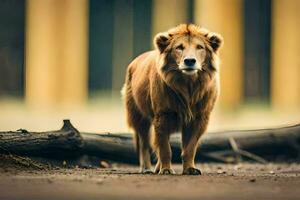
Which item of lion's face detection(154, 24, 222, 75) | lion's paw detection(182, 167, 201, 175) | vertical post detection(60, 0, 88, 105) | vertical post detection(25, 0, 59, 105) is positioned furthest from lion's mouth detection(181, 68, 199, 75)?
vertical post detection(25, 0, 59, 105)

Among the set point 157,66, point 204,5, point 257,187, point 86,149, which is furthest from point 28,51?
point 257,187

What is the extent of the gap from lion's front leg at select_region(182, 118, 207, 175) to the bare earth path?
7.5 inches

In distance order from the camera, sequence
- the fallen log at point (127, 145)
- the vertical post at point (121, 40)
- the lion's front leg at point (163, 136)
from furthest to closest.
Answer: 1. the vertical post at point (121, 40)
2. the fallen log at point (127, 145)
3. the lion's front leg at point (163, 136)

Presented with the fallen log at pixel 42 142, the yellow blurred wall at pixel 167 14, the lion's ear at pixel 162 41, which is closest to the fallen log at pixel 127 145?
the fallen log at pixel 42 142

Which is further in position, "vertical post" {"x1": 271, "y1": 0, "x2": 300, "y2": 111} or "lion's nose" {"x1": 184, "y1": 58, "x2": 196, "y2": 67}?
"vertical post" {"x1": 271, "y1": 0, "x2": 300, "y2": 111}

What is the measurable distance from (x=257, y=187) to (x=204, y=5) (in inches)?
268

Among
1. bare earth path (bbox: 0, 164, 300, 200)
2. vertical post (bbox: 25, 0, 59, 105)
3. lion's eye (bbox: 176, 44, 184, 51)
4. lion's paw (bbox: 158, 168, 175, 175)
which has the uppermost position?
lion's eye (bbox: 176, 44, 184, 51)

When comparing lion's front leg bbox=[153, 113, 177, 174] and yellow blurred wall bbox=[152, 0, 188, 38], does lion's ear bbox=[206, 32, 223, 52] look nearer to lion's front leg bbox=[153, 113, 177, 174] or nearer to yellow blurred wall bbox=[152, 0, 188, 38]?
lion's front leg bbox=[153, 113, 177, 174]

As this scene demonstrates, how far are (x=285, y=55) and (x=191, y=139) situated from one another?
202 inches

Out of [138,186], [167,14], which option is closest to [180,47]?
[138,186]

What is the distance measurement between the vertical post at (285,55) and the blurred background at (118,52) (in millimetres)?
13

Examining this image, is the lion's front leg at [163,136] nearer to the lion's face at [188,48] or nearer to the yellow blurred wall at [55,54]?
the lion's face at [188,48]

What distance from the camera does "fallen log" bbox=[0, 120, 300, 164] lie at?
34.7 ft

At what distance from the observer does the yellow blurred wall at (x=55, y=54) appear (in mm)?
14930
